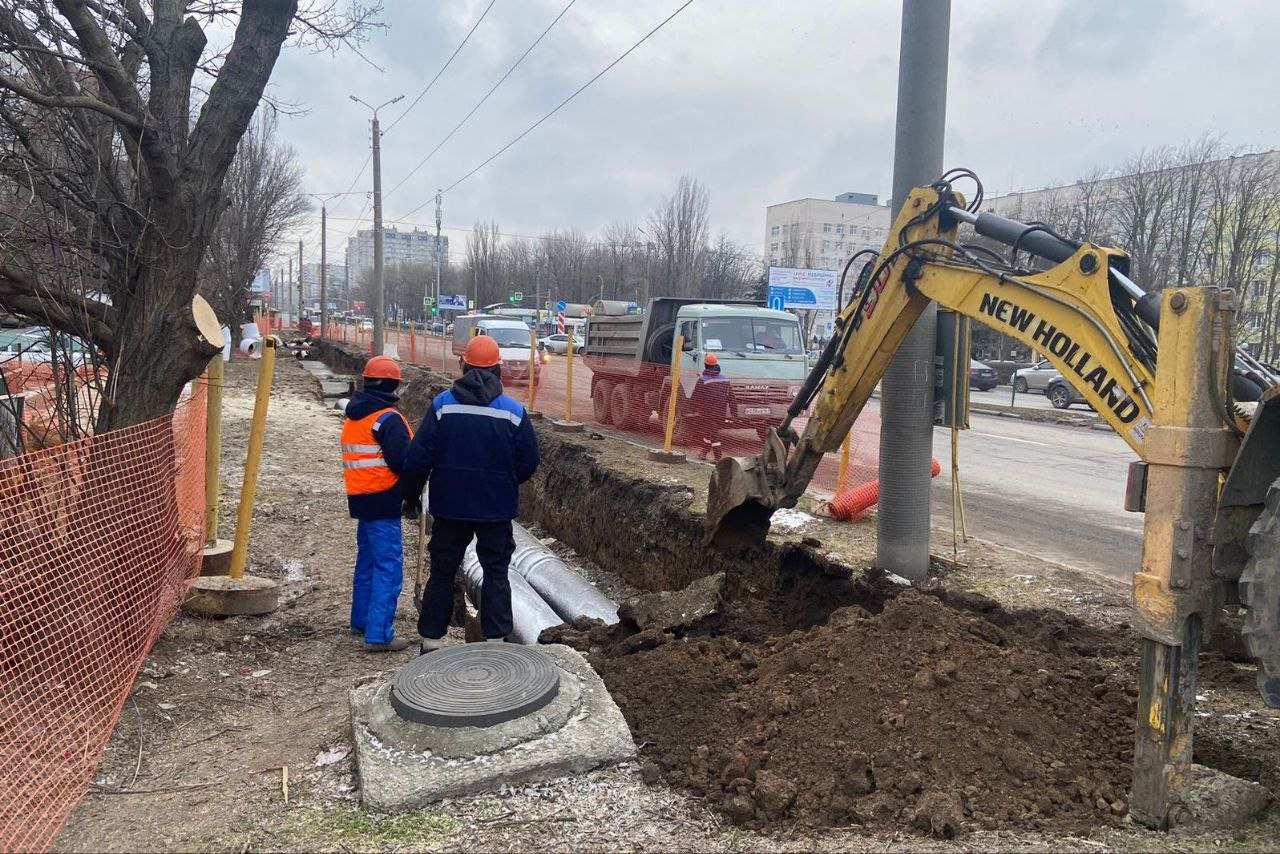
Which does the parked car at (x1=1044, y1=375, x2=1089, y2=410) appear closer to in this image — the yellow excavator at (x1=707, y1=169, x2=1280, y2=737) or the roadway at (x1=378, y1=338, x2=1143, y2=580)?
the roadway at (x1=378, y1=338, x2=1143, y2=580)

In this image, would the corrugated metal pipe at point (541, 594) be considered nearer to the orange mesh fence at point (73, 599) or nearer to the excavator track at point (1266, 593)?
the orange mesh fence at point (73, 599)

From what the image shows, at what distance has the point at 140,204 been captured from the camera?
209 inches

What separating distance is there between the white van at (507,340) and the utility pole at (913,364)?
1274 cm

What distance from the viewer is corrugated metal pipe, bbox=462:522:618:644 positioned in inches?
251

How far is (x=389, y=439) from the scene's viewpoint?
5.39 meters

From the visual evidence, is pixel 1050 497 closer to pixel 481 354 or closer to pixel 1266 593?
pixel 481 354

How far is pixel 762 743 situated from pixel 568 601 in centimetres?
353

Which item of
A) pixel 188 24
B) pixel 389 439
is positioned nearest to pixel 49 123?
pixel 188 24

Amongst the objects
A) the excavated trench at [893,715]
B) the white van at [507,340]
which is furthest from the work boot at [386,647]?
the white van at [507,340]

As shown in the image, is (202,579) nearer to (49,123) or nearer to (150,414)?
(150,414)

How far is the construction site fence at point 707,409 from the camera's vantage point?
406 inches

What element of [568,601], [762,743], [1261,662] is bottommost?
[568,601]

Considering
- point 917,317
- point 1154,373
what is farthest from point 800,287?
point 1154,373

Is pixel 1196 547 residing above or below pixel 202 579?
above
